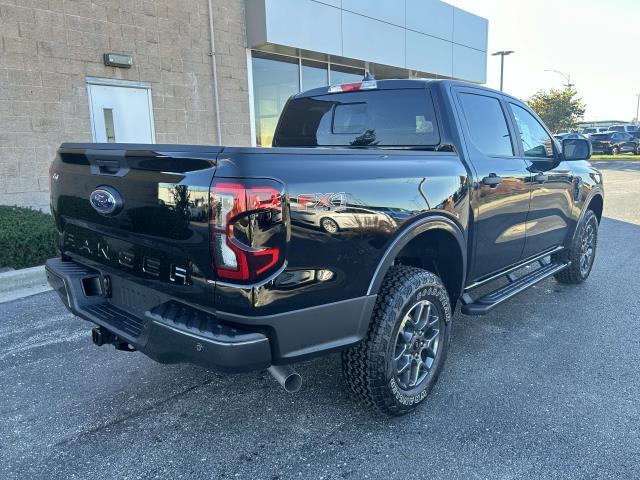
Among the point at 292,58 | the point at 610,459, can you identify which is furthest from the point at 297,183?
the point at 292,58

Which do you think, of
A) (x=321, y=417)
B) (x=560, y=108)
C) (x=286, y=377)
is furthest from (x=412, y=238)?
(x=560, y=108)

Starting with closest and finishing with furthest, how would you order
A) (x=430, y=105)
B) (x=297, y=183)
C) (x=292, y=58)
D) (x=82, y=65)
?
(x=297, y=183), (x=430, y=105), (x=82, y=65), (x=292, y=58)

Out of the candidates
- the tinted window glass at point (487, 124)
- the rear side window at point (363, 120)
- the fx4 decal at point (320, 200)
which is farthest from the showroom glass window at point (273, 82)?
the fx4 decal at point (320, 200)

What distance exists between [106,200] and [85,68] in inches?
265

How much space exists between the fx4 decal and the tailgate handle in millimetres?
917

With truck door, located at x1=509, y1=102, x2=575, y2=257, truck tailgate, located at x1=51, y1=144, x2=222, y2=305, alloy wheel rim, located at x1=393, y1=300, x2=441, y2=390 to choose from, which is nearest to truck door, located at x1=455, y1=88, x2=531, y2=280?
truck door, located at x1=509, y1=102, x2=575, y2=257

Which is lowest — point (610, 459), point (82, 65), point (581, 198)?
point (610, 459)

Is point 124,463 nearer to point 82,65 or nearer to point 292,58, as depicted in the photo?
point 82,65

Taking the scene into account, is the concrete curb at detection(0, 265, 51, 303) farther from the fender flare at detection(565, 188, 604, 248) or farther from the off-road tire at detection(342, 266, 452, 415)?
the fender flare at detection(565, 188, 604, 248)

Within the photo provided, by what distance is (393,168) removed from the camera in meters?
2.65

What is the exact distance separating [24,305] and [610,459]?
498 cm

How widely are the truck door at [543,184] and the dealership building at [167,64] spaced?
691cm

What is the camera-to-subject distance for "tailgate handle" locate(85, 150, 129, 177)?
2400 millimetres

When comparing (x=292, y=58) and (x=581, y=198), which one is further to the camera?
(x=292, y=58)
